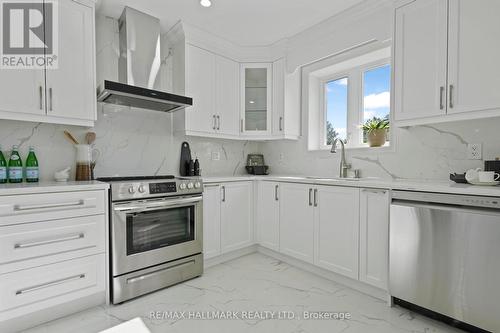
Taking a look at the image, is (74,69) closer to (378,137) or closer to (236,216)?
(236,216)

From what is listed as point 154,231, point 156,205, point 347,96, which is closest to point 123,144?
point 156,205

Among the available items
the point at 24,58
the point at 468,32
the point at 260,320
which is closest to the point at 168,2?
the point at 24,58

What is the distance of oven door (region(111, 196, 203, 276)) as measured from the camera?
1979 mm

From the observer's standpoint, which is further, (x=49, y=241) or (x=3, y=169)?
(x=3, y=169)

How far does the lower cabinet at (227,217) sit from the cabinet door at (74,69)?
129 cm

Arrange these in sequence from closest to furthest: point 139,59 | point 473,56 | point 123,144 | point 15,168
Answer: point 473,56, point 15,168, point 139,59, point 123,144

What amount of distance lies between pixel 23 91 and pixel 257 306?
231cm

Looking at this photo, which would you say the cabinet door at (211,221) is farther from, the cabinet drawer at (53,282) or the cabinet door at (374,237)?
the cabinet door at (374,237)

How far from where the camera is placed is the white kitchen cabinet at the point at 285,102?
10.5ft

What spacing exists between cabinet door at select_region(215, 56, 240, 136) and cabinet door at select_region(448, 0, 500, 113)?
2128mm

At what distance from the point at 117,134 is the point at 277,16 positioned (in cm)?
200

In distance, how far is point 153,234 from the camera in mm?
2180

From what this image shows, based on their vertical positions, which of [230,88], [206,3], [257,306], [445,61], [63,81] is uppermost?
[206,3]

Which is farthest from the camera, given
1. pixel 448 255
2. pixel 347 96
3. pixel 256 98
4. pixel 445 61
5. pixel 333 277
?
pixel 256 98
